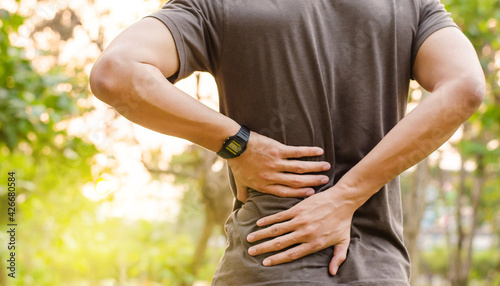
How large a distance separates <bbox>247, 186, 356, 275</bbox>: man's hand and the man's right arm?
46 mm

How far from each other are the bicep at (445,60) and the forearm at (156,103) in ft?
1.61

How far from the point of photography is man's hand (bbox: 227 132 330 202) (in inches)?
46.3

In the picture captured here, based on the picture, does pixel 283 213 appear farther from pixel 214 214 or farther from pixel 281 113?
pixel 214 214

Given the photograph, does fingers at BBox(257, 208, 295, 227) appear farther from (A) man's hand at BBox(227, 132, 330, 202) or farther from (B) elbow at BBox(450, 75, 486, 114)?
(B) elbow at BBox(450, 75, 486, 114)

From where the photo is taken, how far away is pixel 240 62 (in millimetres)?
1185

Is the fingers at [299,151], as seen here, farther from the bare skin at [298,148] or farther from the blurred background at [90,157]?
the blurred background at [90,157]

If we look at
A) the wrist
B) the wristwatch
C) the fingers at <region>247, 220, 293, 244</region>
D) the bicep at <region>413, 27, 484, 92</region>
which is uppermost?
the bicep at <region>413, 27, 484, 92</region>

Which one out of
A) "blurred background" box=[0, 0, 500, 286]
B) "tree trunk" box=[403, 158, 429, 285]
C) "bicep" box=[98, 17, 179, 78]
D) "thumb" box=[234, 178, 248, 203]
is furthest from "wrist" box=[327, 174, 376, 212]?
"tree trunk" box=[403, 158, 429, 285]

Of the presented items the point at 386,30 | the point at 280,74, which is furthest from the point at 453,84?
the point at 280,74

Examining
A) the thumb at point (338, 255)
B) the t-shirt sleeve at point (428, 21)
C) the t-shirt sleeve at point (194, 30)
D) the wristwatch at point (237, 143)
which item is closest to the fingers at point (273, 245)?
the thumb at point (338, 255)

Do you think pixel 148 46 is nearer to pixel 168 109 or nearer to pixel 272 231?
pixel 168 109

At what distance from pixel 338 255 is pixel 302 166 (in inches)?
8.8

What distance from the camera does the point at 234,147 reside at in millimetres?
1212

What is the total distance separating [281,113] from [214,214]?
4.91 metres
